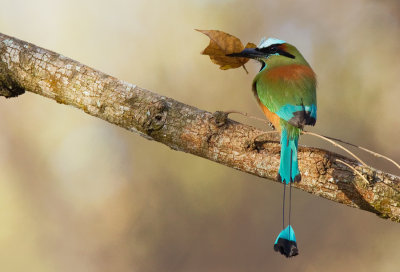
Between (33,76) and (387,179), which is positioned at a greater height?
(33,76)

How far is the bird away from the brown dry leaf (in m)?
0.03

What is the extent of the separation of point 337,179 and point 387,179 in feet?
0.61

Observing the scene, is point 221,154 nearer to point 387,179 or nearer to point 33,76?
point 387,179

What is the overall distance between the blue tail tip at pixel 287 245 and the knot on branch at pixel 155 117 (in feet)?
1.89

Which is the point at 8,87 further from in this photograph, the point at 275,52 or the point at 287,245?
the point at 287,245

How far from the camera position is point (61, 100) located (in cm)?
176

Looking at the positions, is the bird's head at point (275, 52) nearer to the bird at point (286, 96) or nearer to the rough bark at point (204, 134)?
the bird at point (286, 96)

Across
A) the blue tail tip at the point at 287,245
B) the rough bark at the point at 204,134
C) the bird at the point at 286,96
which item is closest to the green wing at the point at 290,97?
the bird at the point at 286,96

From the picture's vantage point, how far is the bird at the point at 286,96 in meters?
1.51

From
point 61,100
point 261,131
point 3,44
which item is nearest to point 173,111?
point 261,131

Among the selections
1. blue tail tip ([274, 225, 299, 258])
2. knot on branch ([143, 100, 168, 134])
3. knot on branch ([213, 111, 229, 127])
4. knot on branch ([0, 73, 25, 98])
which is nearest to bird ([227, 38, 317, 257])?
blue tail tip ([274, 225, 299, 258])

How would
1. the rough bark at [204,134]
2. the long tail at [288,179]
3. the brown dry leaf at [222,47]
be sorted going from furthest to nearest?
the brown dry leaf at [222,47] < the rough bark at [204,134] < the long tail at [288,179]

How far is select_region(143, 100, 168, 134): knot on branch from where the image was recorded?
164 cm

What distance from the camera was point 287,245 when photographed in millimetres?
1503
